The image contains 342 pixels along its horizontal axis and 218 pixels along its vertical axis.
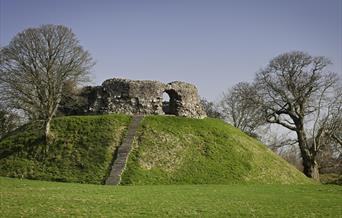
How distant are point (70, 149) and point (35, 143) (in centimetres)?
379

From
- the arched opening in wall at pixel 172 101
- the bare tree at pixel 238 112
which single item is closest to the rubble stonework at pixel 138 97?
the arched opening in wall at pixel 172 101

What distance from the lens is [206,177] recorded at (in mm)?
34562

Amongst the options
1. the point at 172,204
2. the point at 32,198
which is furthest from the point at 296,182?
the point at 32,198

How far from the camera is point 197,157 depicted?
37125mm

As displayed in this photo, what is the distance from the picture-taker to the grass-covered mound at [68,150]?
34000 mm

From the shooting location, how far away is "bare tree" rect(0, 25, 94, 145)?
3800cm

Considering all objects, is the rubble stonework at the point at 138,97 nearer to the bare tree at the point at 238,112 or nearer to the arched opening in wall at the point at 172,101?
the arched opening in wall at the point at 172,101

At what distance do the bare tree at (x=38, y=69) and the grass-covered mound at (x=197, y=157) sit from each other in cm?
869

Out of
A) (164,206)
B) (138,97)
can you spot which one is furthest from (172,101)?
(164,206)

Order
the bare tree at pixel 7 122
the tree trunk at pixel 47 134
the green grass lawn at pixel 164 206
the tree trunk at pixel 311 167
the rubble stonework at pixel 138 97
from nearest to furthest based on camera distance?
the green grass lawn at pixel 164 206
the tree trunk at pixel 47 134
the rubble stonework at pixel 138 97
the tree trunk at pixel 311 167
the bare tree at pixel 7 122

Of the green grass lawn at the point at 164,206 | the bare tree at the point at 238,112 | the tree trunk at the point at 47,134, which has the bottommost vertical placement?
the green grass lawn at the point at 164,206

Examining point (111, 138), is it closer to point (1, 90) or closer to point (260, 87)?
point (1, 90)

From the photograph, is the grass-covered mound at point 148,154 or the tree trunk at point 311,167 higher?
the tree trunk at point 311,167

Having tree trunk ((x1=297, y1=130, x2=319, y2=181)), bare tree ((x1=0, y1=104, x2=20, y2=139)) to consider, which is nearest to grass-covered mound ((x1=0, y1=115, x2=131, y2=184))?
bare tree ((x1=0, y1=104, x2=20, y2=139))
